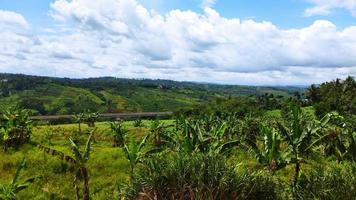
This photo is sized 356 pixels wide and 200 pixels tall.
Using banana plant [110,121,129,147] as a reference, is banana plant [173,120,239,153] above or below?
above

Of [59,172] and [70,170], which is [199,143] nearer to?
[70,170]

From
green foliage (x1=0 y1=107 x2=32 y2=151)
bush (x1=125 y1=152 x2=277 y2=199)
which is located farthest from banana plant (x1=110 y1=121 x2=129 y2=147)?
bush (x1=125 y1=152 x2=277 y2=199)

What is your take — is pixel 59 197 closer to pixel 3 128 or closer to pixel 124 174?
pixel 124 174

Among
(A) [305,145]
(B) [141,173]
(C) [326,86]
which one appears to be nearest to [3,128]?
(B) [141,173]

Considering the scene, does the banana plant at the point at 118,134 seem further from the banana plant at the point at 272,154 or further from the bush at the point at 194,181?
the bush at the point at 194,181

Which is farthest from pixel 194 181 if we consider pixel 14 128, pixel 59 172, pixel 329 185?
pixel 14 128

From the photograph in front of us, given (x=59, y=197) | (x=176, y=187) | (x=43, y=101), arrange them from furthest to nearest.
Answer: (x=43, y=101) → (x=59, y=197) → (x=176, y=187)

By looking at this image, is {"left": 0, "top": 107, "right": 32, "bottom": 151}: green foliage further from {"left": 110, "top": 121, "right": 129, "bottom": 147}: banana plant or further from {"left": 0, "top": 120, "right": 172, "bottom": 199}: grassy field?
{"left": 110, "top": 121, "right": 129, "bottom": 147}: banana plant

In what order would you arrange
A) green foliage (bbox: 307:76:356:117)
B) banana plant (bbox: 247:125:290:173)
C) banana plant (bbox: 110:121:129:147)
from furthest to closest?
green foliage (bbox: 307:76:356:117) → banana plant (bbox: 110:121:129:147) → banana plant (bbox: 247:125:290:173)

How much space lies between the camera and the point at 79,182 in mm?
60219

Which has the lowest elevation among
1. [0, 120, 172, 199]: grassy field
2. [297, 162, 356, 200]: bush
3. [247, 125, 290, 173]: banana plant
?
[0, 120, 172, 199]: grassy field

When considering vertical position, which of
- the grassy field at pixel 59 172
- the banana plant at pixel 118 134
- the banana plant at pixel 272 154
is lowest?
the grassy field at pixel 59 172

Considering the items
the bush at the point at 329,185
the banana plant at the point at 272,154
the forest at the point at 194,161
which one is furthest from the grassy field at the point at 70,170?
the bush at the point at 329,185

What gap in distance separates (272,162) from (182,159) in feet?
30.6
